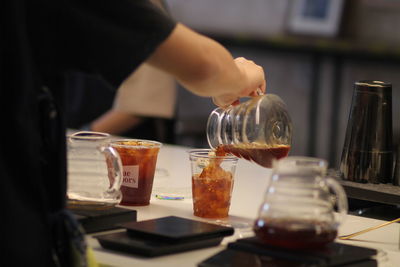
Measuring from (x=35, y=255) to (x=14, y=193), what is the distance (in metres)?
0.10

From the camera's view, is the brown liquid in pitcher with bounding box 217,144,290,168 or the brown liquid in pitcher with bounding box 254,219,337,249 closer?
the brown liquid in pitcher with bounding box 254,219,337,249

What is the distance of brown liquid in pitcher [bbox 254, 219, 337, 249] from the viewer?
1.25 metres

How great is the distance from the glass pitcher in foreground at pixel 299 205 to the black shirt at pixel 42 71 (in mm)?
300

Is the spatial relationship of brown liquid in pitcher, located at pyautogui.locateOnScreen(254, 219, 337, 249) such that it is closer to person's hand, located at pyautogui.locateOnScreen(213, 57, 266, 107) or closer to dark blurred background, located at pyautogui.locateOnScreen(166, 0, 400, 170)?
person's hand, located at pyautogui.locateOnScreen(213, 57, 266, 107)

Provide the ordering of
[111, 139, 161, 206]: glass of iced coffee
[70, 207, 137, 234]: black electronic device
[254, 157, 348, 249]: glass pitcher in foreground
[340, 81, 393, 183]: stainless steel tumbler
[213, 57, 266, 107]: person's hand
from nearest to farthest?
[254, 157, 348, 249]: glass pitcher in foreground < [70, 207, 137, 234]: black electronic device < [213, 57, 266, 107]: person's hand < [111, 139, 161, 206]: glass of iced coffee < [340, 81, 393, 183]: stainless steel tumbler

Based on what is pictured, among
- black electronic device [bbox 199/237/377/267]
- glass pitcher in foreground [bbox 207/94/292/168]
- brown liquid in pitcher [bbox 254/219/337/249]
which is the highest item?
glass pitcher in foreground [bbox 207/94/292/168]

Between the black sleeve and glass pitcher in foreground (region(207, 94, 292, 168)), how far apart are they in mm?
439

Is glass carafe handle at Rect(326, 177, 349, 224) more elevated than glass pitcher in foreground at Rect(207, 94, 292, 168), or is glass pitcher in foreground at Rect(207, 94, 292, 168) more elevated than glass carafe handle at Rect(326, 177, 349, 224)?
glass pitcher in foreground at Rect(207, 94, 292, 168)

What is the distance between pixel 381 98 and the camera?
1.88 m

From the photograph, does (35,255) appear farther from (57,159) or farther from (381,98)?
(381,98)

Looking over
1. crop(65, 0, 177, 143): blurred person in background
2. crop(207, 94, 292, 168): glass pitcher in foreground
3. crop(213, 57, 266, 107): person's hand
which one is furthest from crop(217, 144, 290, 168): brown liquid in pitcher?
crop(65, 0, 177, 143): blurred person in background

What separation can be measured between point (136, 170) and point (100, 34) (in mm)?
574

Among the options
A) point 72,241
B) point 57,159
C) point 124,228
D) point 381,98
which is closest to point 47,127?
point 57,159

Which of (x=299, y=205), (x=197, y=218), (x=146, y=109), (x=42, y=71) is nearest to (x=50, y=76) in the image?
(x=42, y=71)
